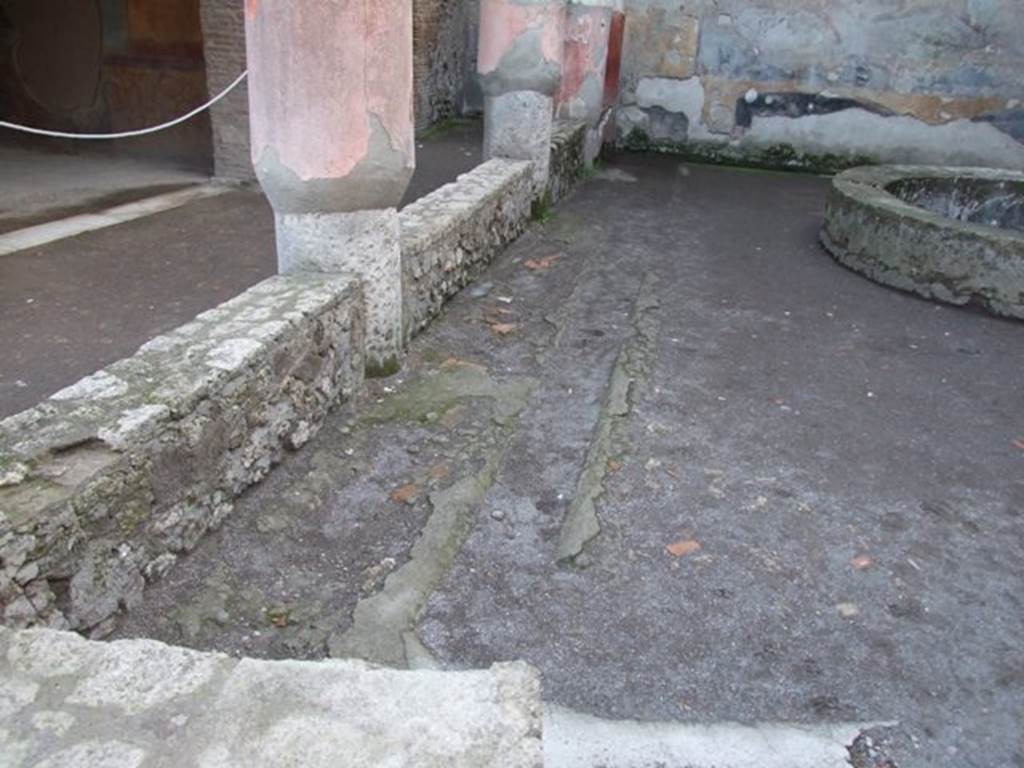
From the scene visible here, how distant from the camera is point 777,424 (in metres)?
4.12

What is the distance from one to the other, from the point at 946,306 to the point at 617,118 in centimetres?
551

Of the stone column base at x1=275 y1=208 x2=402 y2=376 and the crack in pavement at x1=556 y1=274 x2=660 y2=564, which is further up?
the stone column base at x1=275 y1=208 x2=402 y2=376

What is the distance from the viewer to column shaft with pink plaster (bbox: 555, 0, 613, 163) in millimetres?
8453

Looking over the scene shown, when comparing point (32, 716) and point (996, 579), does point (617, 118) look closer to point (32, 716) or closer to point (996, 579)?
point (996, 579)

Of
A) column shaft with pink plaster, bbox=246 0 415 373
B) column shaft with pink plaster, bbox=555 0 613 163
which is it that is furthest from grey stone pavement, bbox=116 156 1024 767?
column shaft with pink plaster, bbox=555 0 613 163

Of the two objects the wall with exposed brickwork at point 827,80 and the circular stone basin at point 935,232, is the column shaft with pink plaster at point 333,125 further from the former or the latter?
the wall with exposed brickwork at point 827,80

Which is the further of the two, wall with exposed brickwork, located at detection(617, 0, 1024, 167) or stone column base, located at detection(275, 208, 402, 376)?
wall with exposed brickwork, located at detection(617, 0, 1024, 167)

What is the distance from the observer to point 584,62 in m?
8.57

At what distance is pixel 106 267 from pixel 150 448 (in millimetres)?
3206

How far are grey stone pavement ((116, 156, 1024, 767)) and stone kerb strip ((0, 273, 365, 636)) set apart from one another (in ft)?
0.50

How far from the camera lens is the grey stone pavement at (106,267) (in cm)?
417

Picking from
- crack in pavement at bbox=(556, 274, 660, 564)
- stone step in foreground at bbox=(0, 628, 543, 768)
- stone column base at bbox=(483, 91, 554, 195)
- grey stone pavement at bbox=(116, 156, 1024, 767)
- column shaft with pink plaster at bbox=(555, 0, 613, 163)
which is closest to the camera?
stone step in foreground at bbox=(0, 628, 543, 768)

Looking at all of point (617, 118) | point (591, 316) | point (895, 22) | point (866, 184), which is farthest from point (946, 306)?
point (617, 118)

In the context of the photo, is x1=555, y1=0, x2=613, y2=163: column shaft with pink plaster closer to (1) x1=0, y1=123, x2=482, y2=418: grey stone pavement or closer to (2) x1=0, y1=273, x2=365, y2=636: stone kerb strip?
(1) x1=0, y1=123, x2=482, y2=418: grey stone pavement
